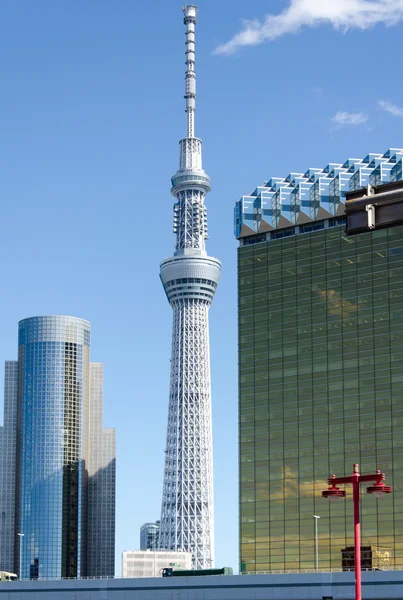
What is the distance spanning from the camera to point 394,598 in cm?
16100

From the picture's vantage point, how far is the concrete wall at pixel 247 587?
162375 mm

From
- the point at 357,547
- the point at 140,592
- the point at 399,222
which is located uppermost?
the point at 399,222

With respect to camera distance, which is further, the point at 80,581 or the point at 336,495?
the point at 80,581

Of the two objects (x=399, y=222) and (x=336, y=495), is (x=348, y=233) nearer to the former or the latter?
(x=399, y=222)

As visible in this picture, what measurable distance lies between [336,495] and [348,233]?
2583 cm

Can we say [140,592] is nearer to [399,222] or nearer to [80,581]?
[80,581]

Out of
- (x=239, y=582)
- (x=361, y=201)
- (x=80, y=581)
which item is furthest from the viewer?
(x=80, y=581)

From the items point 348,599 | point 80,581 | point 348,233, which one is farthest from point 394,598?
point 348,233

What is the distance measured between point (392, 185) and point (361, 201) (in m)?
1.77

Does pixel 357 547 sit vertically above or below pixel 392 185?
below

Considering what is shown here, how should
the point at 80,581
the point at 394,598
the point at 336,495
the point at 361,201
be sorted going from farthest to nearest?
the point at 80,581 < the point at 394,598 < the point at 336,495 < the point at 361,201

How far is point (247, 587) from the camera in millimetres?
176750

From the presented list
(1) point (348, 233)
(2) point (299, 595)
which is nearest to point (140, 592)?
(2) point (299, 595)

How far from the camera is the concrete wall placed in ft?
533
